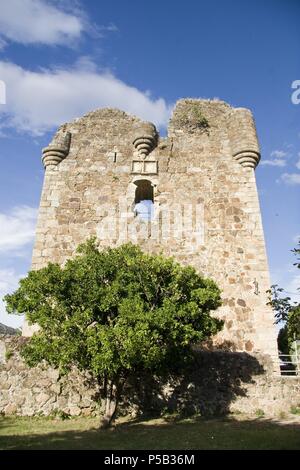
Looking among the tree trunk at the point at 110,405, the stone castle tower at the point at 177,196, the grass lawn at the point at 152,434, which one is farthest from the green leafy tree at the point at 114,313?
the stone castle tower at the point at 177,196

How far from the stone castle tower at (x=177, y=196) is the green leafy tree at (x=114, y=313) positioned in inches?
160

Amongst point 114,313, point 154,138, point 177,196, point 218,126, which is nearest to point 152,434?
point 114,313

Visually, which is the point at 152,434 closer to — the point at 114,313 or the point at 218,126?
the point at 114,313

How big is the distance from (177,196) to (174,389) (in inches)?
284

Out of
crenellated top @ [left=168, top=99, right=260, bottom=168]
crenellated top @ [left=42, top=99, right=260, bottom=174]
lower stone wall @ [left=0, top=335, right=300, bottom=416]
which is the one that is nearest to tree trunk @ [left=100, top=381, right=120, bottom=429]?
lower stone wall @ [left=0, top=335, right=300, bottom=416]

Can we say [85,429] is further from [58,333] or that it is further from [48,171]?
[48,171]

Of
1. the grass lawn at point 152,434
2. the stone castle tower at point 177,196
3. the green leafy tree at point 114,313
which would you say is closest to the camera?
the grass lawn at point 152,434

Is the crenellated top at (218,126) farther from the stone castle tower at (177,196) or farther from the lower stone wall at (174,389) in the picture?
the lower stone wall at (174,389)

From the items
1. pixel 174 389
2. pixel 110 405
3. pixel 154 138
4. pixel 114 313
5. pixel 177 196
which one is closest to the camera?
pixel 114 313

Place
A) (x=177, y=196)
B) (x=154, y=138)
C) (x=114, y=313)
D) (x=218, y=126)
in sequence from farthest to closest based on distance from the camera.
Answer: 1. (x=218, y=126)
2. (x=154, y=138)
3. (x=177, y=196)
4. (x=114, y=313)

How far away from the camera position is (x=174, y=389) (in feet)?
34.9

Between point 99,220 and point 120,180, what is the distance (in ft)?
6.09

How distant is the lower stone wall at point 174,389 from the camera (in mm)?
10094

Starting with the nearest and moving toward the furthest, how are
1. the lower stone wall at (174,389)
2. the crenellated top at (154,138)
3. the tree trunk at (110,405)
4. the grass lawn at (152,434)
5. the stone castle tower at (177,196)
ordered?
1. the grass lawn at (152,434)
2. the tree trunk at (110,405)
3. the lower stone wall at (174,389)
4. the stone castle tower at (177,196)
5. the crenellated top at (154,138)
